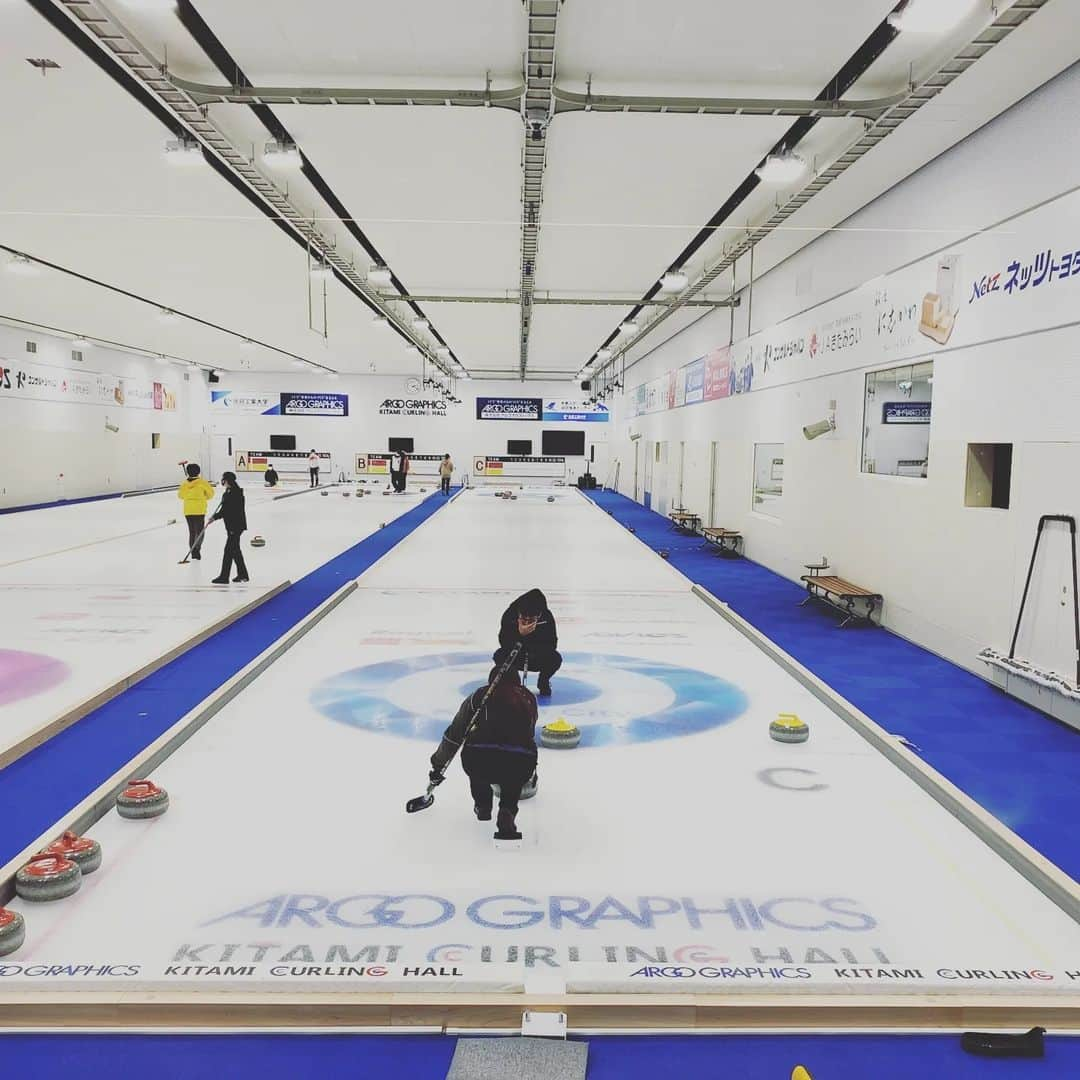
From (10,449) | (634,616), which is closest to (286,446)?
(10,449)

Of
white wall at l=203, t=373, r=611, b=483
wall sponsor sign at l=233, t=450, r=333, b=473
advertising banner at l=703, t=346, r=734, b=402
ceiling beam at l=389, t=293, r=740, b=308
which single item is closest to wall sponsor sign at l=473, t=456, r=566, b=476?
white wall at l=203, t=373, r=611, b=483

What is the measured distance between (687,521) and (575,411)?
19.3 meters

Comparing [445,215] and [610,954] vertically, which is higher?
[445,215]

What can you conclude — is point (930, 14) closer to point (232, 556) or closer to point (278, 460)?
point (232, 556)

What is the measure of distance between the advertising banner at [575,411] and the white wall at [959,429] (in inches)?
953

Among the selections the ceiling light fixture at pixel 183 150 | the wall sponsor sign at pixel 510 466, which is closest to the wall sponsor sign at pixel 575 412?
the wall sponsor sign at pixel 510 466

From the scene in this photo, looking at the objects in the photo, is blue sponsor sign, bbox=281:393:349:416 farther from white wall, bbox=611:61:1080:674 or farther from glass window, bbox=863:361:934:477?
glass window, bbox=863:361:934:477

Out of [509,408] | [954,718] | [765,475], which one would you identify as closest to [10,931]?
[954,718]

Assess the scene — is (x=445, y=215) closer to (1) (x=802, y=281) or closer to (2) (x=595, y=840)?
(1) (x=802, y=281)

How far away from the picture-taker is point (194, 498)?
12.8 m

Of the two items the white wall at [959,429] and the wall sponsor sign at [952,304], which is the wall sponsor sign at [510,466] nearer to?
the wall sponsor sign at [952,304]

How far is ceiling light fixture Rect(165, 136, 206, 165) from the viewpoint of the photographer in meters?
8.16

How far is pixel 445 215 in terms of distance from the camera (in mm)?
11641

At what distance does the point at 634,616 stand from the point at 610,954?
270 inches
